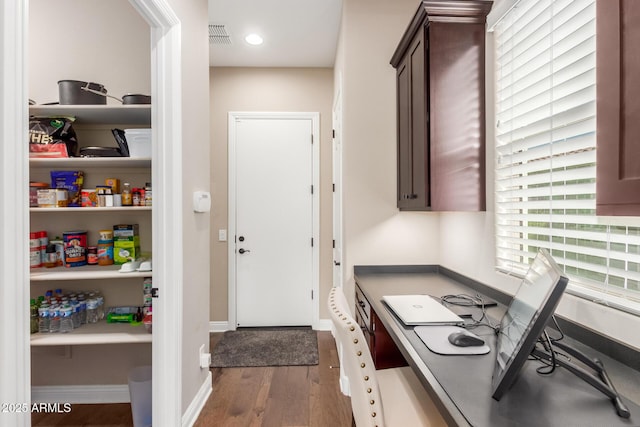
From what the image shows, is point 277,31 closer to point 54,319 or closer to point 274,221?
point 274,221

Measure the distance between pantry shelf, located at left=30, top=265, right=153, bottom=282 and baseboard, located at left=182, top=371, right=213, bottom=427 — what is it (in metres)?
0.85

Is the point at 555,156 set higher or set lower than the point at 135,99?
lower

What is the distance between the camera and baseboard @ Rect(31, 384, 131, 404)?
2.26 m

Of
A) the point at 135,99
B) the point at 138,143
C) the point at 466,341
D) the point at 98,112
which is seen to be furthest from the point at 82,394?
the point at 466,341

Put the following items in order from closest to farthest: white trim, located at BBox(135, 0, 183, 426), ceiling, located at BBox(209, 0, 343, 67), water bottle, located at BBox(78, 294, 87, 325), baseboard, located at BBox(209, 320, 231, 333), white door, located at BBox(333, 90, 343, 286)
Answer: white trim, located at BBox(135, 0, 183, 426) → water bottle, located at BBox(78, 294, 87, 325) → ceiling, located at BBox(209, 0, 343, 67) → white door, located at BBox(333, 90, 343, 286) → baseboard, located at BBox(209, 320, 231, 333)

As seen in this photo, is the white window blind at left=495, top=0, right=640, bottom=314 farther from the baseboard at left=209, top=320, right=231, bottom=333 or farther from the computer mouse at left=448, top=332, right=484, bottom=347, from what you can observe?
the baseboard at left=209, top=320, right=231, bottom=333

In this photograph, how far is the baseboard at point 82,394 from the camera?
2.26m

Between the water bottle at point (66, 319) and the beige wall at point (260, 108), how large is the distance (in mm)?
1607

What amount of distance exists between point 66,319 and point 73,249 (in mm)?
433

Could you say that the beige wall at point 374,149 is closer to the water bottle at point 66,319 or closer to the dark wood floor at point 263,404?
the dark wood floor at point 263,404

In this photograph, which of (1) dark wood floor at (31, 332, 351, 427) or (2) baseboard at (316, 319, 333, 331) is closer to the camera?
(1) dark wood floor at (31, 332, 351, 427)

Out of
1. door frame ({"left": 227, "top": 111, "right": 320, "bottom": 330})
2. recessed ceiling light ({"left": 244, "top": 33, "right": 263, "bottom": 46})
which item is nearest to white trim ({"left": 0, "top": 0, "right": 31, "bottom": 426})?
recessed ceiling light ({"left": 244, "top": 33, "right": 263, "bottom": 46})

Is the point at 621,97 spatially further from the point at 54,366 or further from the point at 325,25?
the point at 54,366

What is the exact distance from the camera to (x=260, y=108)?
11.9 ft
